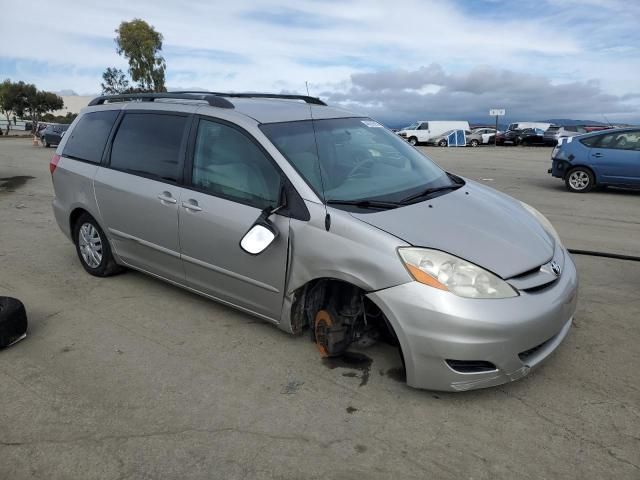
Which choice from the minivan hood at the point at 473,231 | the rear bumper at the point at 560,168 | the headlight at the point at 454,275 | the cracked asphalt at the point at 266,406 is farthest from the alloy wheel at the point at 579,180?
the headlight at the point at 454,275

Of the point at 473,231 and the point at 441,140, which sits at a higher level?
the point at 473,231

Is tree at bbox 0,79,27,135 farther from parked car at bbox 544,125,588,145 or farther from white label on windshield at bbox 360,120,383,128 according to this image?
white label on windshield at bbox 360,120,383,128

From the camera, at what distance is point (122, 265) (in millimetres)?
4930

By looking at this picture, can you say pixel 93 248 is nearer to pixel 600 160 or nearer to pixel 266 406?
pixel 266 406

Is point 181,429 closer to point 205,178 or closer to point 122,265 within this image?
point 205,178

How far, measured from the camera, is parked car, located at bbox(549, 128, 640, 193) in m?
10.8

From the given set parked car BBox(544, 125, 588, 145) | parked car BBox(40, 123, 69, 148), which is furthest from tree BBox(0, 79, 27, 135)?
parked car BBox(544, 125, 588, 145)

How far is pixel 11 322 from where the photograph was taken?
373 centimetres

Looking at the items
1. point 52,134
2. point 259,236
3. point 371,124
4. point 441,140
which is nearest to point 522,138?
point 441,140

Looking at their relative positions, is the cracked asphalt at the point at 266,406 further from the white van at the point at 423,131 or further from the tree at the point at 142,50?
the tree at the point at 142,50

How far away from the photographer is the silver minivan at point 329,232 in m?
2.87

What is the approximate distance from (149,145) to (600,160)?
1006 centimetres

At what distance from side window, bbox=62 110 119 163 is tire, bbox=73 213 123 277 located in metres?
0.59

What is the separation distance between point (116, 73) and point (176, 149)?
53.8 meters
